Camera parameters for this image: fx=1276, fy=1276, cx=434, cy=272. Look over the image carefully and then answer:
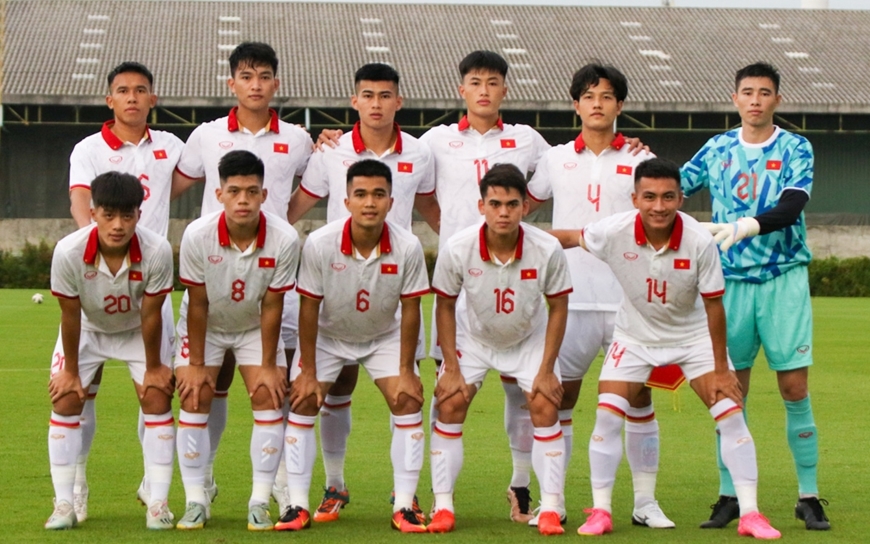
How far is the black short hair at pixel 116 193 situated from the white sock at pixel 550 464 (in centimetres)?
211

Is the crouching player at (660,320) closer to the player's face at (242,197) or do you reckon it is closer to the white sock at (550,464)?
the white sock at (550,464)

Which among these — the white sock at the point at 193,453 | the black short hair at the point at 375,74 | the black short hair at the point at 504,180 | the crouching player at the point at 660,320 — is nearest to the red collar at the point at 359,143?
the black short hair at the point at 375,74

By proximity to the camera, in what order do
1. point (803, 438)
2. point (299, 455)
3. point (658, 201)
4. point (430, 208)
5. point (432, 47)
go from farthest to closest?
point (432, 47) → point (430, 208) → point (803, 438) → point (299, 455) → point (658, 201)

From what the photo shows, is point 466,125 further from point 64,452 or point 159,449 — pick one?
point 64,452

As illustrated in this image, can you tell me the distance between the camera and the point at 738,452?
564 cm

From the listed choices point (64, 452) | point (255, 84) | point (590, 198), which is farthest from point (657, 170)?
point (64, 452)

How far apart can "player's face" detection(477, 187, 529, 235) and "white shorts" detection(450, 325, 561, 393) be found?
56 centimetres

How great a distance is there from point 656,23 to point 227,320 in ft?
105

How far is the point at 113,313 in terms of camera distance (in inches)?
231

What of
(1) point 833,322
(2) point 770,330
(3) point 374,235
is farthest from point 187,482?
(1) point 833,322

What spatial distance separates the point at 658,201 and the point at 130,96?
2.68 meters

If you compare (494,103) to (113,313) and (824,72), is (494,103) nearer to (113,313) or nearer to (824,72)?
(113,313)

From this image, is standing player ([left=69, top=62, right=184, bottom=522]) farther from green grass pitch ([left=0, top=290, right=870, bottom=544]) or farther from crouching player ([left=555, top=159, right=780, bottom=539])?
crouching player ([left=555, top=159, right=780, bottom=539])

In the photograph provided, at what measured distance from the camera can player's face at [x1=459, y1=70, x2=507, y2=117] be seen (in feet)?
21.4
